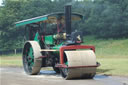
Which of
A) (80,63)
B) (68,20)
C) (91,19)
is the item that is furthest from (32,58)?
(91,19)

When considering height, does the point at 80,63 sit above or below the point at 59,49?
below

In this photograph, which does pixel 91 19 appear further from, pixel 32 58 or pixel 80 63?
pixel 80 63

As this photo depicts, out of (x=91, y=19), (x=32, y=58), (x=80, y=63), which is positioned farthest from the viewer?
(x=91, y=19)

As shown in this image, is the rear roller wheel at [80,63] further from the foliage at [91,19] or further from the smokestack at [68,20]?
the foliage at [91,19]

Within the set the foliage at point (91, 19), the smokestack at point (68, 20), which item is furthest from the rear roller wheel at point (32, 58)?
the foliage at point (91, 19)

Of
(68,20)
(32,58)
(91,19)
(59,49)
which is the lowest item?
(32,58)

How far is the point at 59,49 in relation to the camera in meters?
12.7

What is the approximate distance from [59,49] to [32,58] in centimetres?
278

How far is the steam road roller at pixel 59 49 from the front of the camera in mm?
12047

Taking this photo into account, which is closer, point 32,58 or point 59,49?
point 59,49

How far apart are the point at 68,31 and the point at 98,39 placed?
113ft

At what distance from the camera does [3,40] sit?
44.5 metres

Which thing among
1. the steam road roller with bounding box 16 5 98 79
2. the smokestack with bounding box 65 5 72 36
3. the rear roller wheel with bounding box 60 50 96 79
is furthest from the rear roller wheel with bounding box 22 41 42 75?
the rear roller wheel with bounding box 60 50 96 79

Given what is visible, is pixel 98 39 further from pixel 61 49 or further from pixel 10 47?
pixel 61 49
